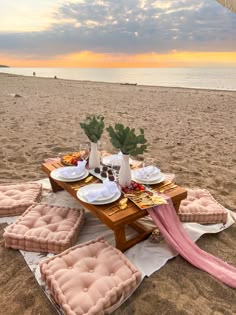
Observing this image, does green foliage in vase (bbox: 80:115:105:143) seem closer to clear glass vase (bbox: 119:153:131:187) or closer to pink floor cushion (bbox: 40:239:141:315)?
clear glass vase (bbox: 119:153:131:187)

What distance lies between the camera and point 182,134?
5.95 meters

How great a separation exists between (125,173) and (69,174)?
0.59 meters

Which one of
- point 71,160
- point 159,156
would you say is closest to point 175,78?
point 159,156

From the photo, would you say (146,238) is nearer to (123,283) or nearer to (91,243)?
(91,243)

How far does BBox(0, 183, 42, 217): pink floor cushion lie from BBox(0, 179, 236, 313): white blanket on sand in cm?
10

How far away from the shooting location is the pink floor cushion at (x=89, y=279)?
161 cm

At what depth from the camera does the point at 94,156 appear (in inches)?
109

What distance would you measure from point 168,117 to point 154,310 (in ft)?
21.1

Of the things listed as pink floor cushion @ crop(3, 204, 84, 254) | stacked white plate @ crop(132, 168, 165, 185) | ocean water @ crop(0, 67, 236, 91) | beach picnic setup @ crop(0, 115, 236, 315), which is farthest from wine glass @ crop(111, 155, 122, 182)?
ocean water @ crop(0, 67, 236, 91)

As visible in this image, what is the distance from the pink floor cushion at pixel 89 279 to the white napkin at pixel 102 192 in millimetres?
394

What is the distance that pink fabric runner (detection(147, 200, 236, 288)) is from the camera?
6.94 feet

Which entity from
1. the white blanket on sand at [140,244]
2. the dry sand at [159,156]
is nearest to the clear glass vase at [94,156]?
the white blanket on sand at [140,244]

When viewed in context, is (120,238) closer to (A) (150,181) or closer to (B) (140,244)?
(B) (140,244)

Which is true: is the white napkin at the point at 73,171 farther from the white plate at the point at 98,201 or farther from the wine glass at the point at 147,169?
the wine glass at the point at 147,169
